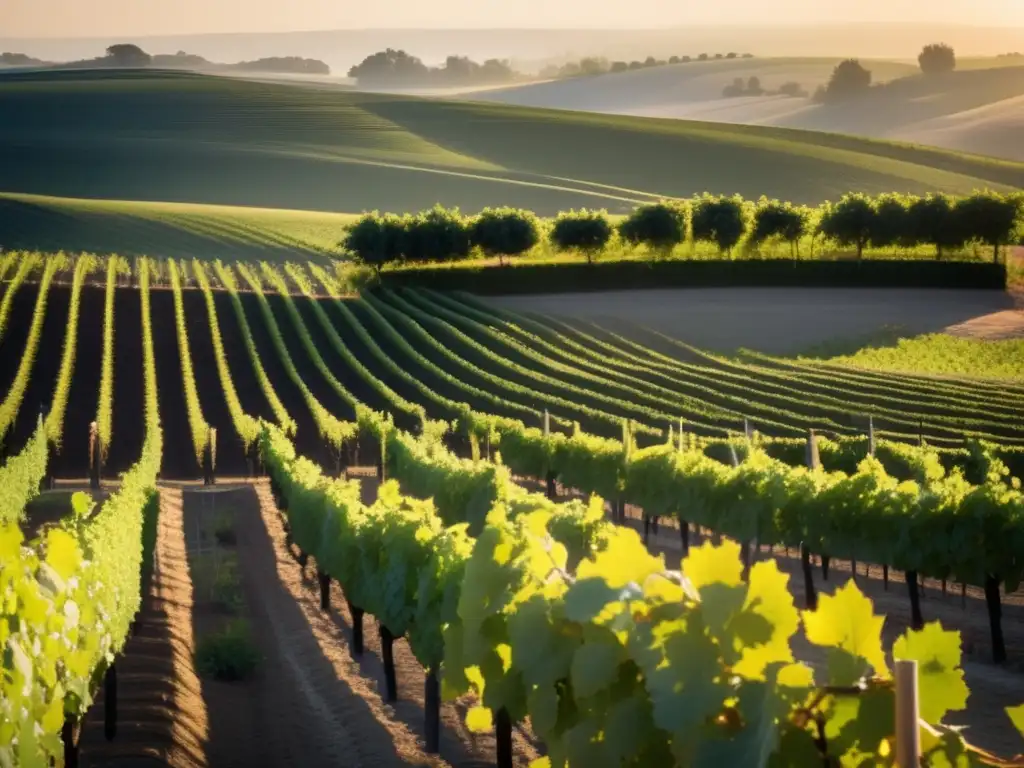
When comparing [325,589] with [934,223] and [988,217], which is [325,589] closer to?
[934,223]

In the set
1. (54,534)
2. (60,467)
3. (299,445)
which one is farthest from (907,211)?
(54,534)

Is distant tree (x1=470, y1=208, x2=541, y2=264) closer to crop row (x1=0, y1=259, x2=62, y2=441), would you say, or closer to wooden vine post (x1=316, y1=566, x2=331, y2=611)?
crop row (x1=0, y1=259, x2=62, y2=441)

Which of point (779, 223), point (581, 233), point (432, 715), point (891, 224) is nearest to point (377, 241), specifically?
point (581, 233)

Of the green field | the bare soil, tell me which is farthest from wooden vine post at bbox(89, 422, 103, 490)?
the green field

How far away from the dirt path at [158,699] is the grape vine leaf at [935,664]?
33.9 feet

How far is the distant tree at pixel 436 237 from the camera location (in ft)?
242

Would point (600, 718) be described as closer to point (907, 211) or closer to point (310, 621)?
point (310, 621)

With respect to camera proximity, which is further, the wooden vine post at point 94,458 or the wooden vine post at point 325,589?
the wooden vine post at point 94,458

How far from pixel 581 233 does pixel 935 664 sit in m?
72.3

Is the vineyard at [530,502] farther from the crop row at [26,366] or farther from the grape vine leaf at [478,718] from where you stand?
the crop row at [26,366]

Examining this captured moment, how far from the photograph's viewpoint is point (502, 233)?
75062 millimetres

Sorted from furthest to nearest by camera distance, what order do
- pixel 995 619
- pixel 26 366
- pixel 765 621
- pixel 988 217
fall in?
pixel 988 217, pixel 26 366, pixel 995 619, pixel 765 621

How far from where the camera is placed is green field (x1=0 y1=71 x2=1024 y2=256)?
121 meters

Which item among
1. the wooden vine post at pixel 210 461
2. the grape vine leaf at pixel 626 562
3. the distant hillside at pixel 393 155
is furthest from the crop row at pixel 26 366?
the distant hillside at pixel 393 155
